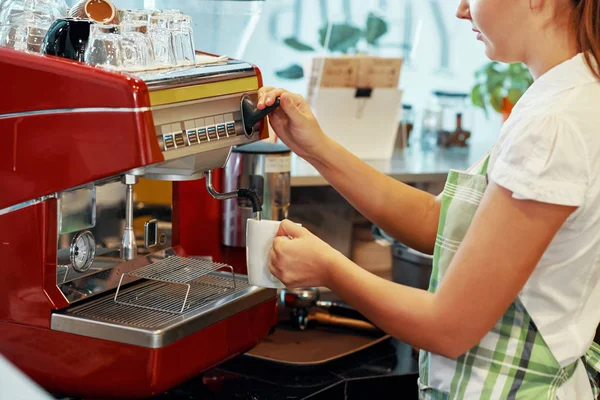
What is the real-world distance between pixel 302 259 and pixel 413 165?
1.55 metres

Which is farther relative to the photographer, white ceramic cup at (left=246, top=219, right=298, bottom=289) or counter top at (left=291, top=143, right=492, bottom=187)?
counter top at (left=291, top=143, right=492, bottom=187)

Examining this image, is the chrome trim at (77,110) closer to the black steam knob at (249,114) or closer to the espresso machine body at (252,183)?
the black steam knob at (249,114)

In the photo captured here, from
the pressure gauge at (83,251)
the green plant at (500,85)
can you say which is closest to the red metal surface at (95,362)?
the pressure gauge at (83,251)

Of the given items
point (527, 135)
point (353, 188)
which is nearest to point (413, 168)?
point (353, 188)

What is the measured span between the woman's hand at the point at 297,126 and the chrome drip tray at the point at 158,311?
9.4 inches

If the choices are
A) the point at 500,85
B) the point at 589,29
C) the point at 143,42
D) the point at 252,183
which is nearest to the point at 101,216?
the point at 143,42

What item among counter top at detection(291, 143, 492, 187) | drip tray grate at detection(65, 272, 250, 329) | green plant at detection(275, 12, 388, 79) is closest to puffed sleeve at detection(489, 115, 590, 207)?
drip tray grate at detection(65, 272, 250, 329)

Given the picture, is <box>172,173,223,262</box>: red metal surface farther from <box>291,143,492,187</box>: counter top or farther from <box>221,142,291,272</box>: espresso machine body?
<box>291,143,492,187</box>: counter top

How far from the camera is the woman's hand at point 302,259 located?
1.14 meters

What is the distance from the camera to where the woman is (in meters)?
1.02

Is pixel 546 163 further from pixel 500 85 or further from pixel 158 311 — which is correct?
pixel 500 85

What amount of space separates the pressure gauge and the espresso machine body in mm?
391

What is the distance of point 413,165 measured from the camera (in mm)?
2643

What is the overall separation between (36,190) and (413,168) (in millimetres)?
1575
